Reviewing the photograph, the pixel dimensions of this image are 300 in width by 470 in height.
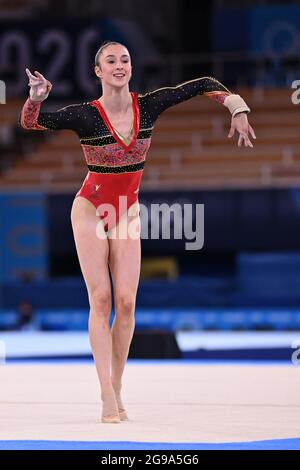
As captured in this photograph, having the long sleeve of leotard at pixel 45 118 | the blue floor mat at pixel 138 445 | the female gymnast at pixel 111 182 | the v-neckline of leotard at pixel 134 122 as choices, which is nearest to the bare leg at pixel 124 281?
the female gymnast at pixel 111 182

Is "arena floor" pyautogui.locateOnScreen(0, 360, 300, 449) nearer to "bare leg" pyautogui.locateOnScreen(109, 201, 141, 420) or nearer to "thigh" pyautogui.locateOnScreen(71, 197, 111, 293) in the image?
"bare leg" pyautogui.locateOnScreen(109, 201, 141, 420)

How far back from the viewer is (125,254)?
3.85 meters

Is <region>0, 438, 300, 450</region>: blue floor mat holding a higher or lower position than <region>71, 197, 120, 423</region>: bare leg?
lower

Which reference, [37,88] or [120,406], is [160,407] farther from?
[37,88]

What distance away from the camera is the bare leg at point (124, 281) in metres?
3.83

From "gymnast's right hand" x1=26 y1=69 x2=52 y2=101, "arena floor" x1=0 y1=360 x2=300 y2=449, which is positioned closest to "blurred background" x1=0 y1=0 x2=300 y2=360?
"arena floor" x1=0 y1=360 x2=300 y2=449

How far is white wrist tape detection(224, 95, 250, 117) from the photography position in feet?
12.3

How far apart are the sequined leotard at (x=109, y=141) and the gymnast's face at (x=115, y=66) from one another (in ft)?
0.36

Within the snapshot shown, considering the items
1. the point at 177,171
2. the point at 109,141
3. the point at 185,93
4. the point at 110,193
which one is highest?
the point at 177,171

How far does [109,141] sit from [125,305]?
64 cm

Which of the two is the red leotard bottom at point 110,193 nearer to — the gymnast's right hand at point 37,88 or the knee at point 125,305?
the knee at point 125,305

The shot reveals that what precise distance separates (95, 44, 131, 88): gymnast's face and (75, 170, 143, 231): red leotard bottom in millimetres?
359

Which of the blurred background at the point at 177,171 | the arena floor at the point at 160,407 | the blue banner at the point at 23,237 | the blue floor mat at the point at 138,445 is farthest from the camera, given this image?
the blue banner at the point at 23,237

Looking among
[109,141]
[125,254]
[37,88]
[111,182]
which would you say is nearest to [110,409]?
[125,254]
